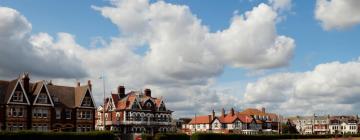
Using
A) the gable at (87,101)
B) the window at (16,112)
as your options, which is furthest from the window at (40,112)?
the gable at (87,101)

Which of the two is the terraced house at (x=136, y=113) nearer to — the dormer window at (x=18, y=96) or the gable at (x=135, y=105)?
the gable at (x=135, y=105)

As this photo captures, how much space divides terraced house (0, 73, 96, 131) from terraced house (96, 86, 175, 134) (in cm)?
1744

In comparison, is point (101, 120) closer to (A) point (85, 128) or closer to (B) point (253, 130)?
(A) point (85, 128)

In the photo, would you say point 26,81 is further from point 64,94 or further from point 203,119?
point 203,119

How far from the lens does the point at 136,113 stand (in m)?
98.1

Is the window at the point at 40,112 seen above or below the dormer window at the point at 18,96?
below

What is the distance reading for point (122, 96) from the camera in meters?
102

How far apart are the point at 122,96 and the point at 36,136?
150 feet

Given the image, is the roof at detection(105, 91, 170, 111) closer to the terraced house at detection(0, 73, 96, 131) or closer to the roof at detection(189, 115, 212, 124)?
the terraced house at detection(0, 73, 96, 131)

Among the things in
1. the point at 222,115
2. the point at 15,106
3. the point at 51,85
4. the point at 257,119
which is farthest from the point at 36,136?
the point at 257,119

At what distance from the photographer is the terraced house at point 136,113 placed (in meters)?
97.3

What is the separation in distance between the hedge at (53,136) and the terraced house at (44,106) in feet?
45.5

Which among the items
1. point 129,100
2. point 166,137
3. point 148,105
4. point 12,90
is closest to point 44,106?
point 12,90

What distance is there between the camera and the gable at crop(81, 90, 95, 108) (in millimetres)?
77938
